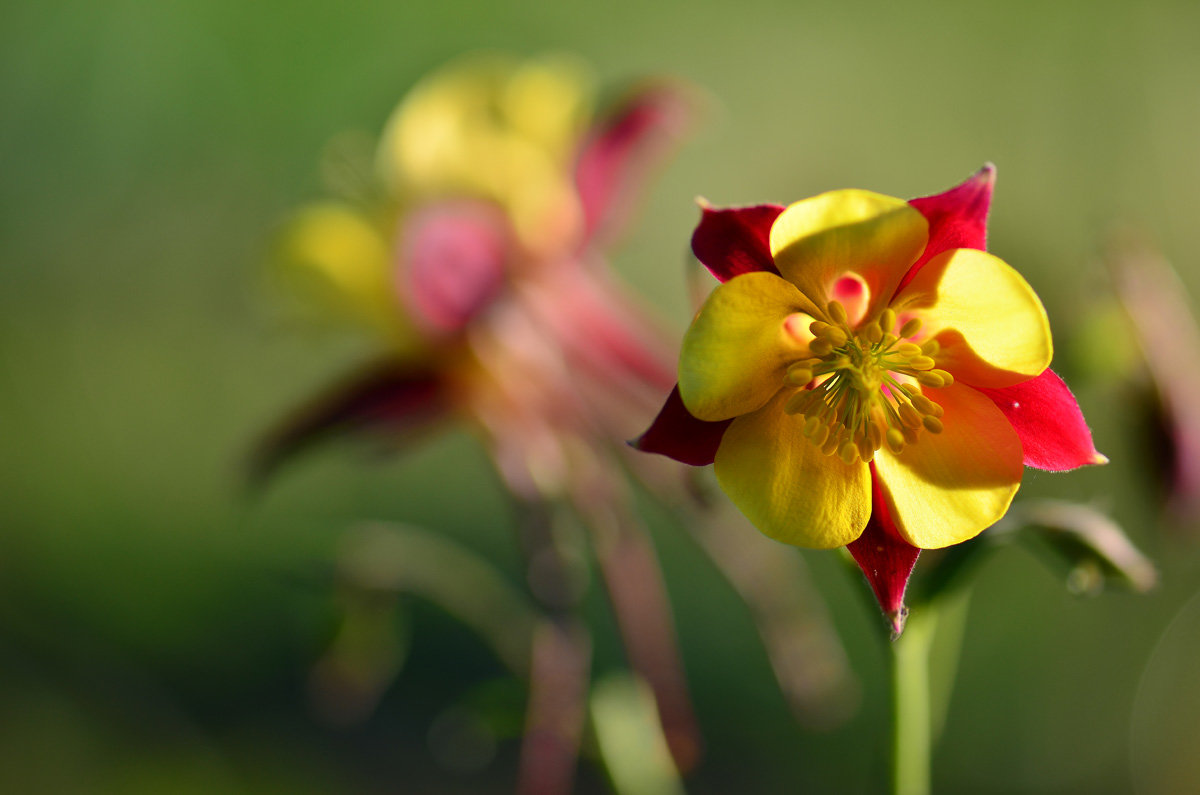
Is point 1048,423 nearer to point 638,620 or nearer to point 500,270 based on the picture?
point 638,620

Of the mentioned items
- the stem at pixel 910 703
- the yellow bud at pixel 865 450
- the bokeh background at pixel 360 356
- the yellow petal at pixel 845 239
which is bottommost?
the bokeh background at pixel 360 356

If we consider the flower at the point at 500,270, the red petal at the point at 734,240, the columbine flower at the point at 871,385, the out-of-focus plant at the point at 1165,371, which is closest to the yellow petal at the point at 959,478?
the columbine flower at the point at 871,385

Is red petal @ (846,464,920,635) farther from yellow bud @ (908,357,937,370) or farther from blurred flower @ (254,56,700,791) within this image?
blurred flower @ (254,56,700,791)

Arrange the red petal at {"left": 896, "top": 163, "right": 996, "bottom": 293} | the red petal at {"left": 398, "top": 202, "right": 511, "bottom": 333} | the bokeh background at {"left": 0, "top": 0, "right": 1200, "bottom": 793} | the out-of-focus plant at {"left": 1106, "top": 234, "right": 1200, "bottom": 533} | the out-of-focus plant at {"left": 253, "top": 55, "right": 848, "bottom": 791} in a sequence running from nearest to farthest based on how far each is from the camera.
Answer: the red petal at {"left": 896, "top": 163, "right": 996, "bottom": 293} → the out-of-focus plant at {"left": 1106, "top": 234, "right": 1200, "bottom": 533} → the out-of-focus plant at {"left": 253, "top": 55, "right": 848, "bottom": 791} → the red petal at {"left": 398, "top": 202, "right": 511, "bottom": 333} → the bokeh background at {"left": 0, "top": 0, "right": 1200, "bottom": 793}

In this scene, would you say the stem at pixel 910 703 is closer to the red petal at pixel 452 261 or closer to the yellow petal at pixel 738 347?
the yellow petal at pixel 738 347

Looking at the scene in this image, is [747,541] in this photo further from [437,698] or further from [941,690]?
[437,698]

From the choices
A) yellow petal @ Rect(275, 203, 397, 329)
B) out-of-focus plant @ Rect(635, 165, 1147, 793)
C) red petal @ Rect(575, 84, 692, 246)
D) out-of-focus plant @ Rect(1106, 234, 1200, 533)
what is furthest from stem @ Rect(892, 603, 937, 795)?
yellow petal @ Rect(275, 203, 397, 329)

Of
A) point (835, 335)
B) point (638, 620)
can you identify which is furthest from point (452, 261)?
point (835, 335)

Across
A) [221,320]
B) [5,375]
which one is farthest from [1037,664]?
[5,375]
